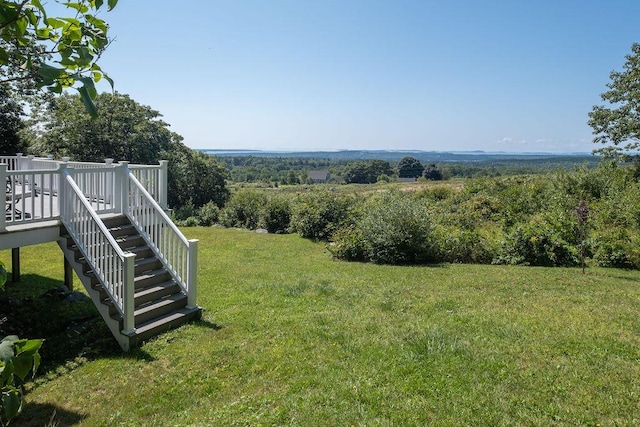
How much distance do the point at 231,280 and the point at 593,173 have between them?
17.6m

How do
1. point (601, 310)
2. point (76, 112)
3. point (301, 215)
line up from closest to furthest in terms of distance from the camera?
point (601, 310) < point (301, 215) < point (76, 112)

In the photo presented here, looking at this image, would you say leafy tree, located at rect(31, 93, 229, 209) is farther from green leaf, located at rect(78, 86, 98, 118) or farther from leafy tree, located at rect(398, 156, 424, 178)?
leafy tree, located at rect(398, 156, 424, 178)

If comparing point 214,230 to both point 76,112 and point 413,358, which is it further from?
point 413,358

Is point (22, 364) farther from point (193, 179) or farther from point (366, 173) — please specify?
point (366, 173)

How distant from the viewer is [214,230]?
1797 centimetres

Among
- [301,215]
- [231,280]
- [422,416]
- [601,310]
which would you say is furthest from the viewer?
[301,215]

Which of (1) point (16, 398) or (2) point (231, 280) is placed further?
(2) point (231, 280)

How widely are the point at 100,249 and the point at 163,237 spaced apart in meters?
1.08

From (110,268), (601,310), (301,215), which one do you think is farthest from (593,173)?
Answer: (110,268)

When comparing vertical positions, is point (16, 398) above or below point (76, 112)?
below

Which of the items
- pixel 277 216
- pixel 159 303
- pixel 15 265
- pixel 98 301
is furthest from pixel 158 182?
pixel 277 216

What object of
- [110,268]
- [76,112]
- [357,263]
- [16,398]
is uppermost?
[76,112]

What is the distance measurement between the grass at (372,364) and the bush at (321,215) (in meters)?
7.65

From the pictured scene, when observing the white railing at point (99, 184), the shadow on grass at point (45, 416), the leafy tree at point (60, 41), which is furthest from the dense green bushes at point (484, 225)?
the leafy tree at point (60, 41)
